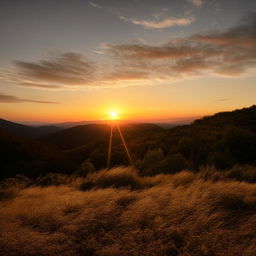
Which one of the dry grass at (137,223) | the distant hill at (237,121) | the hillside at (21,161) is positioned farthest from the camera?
the distant hill at (237,121)

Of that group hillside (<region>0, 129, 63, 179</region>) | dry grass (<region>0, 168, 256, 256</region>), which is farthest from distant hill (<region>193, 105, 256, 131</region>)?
hillside (<region>0, 129, 63, 179</region>)

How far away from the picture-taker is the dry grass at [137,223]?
3.75 m

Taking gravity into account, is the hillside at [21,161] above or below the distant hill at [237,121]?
below

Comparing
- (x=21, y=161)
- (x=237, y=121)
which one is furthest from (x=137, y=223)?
(x=237, y=121)

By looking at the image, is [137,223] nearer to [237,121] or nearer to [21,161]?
[21,161]

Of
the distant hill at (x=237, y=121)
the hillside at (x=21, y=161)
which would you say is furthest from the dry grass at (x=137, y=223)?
the distant hill at (x=237, y=121)

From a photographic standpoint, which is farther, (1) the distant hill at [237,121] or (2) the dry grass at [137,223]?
(1) the distant hill at [237,121]

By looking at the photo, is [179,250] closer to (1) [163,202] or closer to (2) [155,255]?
(2) [155,255]

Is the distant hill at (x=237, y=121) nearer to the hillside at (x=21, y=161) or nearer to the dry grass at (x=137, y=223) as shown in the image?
the dry grass at (x=137, y=223)

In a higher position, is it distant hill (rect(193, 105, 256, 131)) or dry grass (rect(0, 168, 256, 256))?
distant hill (rect(193, 105, 256, 131))

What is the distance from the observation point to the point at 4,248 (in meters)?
3.91

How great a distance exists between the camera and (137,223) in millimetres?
4508

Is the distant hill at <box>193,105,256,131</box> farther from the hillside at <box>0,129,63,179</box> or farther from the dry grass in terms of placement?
the hillside at <box>0,129,63,179</box>

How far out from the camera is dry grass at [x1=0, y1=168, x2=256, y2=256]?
12.3 ft
